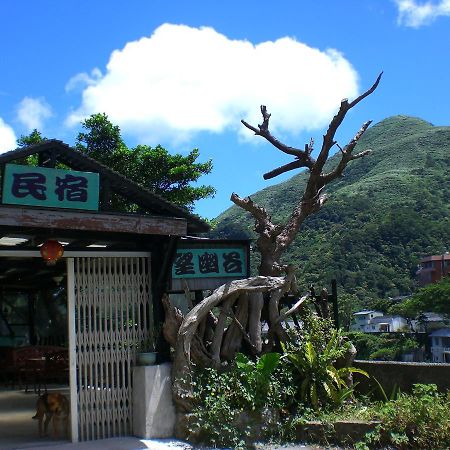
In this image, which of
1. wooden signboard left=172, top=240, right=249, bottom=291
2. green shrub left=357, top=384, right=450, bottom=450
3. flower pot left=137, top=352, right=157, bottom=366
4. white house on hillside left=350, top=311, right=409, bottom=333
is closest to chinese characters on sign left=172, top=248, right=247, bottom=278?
wooden signboard left=172, top=240, right=249, bottom=291

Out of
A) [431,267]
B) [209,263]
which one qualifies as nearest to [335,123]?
[209,263]

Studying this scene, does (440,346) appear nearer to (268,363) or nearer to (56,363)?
(56,363)

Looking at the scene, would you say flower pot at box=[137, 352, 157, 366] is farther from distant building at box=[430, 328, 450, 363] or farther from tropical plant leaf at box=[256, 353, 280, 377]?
distant building at box=[430, 328, 450, 363]

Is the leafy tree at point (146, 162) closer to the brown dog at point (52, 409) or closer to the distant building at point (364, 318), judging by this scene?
the brown dog at point (52, 409)

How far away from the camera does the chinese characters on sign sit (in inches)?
366

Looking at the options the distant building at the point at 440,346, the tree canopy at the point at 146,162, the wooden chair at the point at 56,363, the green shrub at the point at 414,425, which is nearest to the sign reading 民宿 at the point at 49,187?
the green shrub at the point at 414,425

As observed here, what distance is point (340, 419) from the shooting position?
8336 millimetres

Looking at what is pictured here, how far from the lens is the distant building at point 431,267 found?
219 ft

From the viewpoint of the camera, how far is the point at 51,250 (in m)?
8.05

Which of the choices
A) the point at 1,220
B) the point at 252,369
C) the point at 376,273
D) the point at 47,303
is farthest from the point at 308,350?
the point at 376,273

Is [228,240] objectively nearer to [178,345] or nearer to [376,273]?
[178,345]

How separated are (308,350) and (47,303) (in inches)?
347

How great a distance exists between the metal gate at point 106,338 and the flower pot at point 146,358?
0.70 ft

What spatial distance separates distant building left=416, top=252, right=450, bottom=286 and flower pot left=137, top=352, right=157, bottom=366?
61387mm
